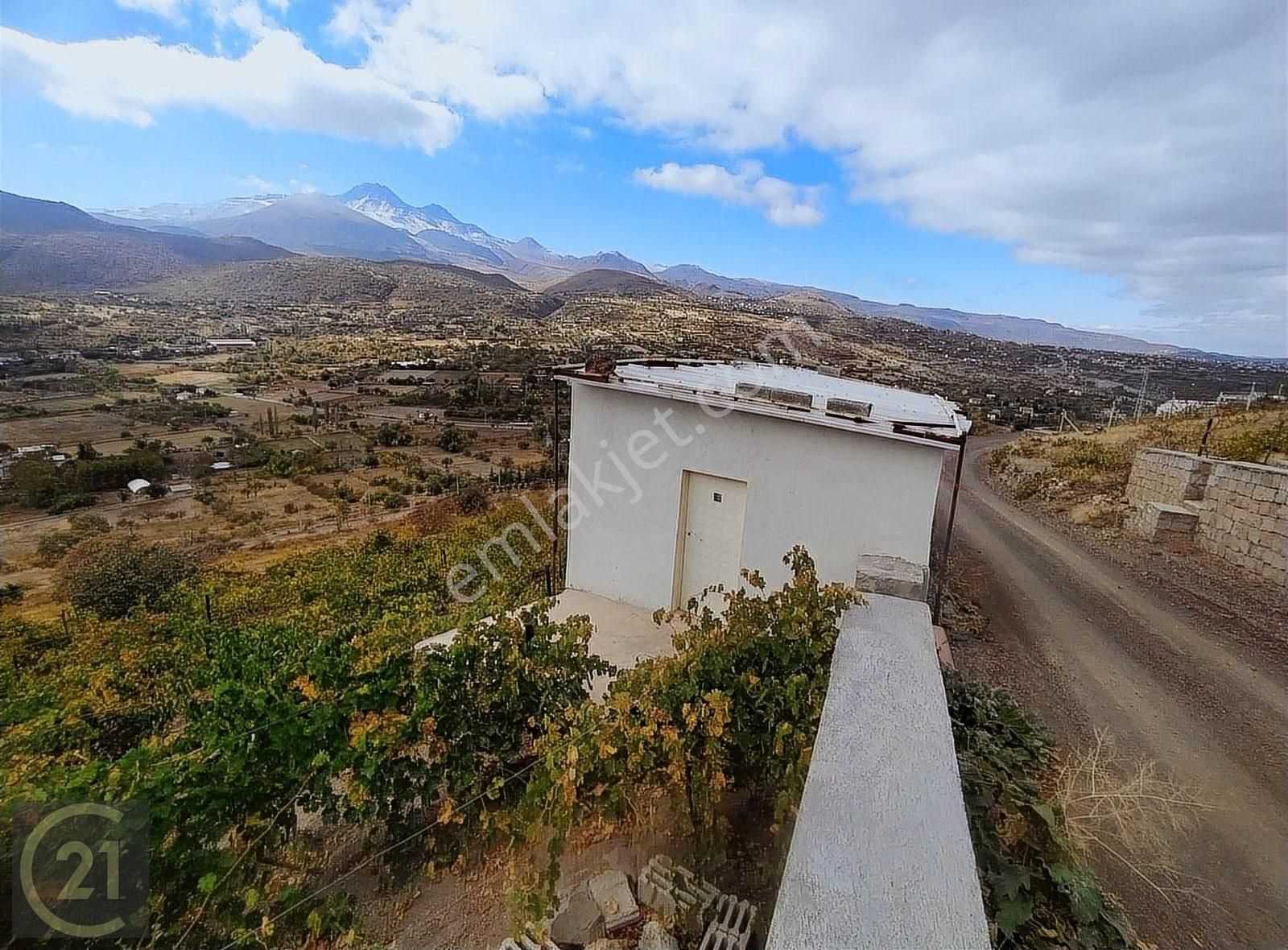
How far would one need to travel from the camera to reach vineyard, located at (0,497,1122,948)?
2875 mm

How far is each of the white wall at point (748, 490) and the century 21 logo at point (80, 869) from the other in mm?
5150

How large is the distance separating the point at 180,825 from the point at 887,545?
5.76 m

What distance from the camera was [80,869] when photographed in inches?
111

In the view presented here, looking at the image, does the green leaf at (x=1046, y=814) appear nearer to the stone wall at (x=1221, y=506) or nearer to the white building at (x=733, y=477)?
the white building at (x=733, y=477)

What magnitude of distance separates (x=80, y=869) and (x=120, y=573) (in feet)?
36.9

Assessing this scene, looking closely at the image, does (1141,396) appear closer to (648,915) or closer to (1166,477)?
(1166,477)

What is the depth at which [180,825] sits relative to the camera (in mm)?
2953

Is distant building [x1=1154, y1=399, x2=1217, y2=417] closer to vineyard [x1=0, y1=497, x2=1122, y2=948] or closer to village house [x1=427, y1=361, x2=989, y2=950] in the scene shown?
village house [x1=427, y1=361, x2=989, y2=950]

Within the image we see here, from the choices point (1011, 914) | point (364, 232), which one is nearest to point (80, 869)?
point (1011, 914)

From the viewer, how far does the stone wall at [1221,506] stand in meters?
8.45

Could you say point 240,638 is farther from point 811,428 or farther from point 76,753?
point 811,428

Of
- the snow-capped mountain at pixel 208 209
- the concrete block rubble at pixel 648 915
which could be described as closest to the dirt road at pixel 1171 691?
the concrete block rubble at pixel 648 915

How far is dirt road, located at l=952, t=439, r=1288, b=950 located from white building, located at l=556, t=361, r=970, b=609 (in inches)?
86.0

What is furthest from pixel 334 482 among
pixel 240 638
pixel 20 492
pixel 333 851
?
pixel 333 851
